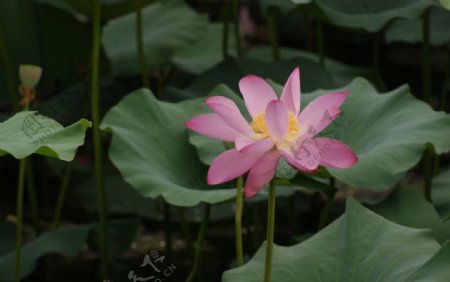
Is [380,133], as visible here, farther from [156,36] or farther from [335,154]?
[156,36]

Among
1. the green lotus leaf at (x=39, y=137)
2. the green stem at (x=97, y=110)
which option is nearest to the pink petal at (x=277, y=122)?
the green lotus leaf at (x=39, y=137)

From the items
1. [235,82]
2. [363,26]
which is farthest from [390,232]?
[235,82]

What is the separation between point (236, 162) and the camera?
115 centimetres

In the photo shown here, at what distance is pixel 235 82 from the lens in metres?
2.38

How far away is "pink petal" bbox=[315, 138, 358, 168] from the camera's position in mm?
1139

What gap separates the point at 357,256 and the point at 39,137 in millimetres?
447

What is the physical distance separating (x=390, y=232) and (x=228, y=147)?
0.31 metres

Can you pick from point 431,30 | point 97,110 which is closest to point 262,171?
point 97,110

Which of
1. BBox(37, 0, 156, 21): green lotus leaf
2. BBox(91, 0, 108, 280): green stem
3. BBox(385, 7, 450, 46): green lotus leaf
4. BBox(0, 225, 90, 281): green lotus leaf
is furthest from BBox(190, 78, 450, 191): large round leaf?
BBox(385, 7, 450, 46): green lotus leaf

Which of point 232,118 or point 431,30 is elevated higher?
point 232,118

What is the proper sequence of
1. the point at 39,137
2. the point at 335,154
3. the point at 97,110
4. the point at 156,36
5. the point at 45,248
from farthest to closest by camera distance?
the point at 156,36, the point at 45,248, the point at 97,110, the point at 39,137, the point at 335,154

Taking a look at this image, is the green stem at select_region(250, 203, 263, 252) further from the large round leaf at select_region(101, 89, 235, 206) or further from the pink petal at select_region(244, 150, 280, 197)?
the pink petal at select_region(244, 150, 280, 197)

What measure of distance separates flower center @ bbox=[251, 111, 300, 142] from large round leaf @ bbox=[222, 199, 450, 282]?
282 millimetres

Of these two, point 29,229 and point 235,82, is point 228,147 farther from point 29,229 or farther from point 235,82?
point 29,229
